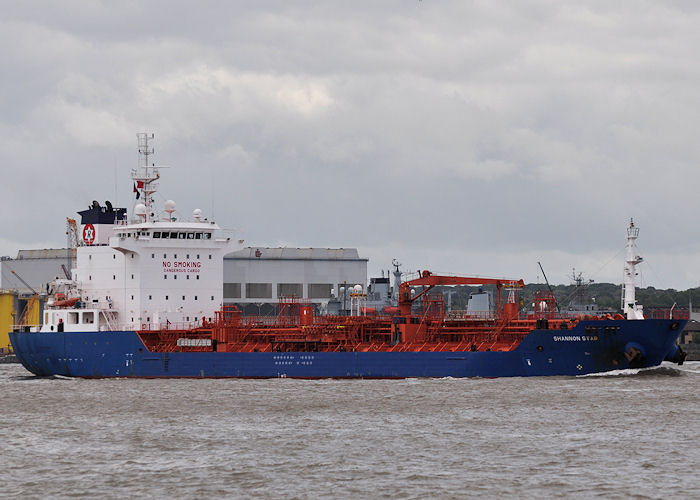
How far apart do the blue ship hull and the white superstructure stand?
4.34 ft

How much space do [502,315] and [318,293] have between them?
5773 centimetres

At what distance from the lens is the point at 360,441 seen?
29734 mm

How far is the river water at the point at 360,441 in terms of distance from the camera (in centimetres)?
2433

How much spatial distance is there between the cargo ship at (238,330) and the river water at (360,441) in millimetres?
1898

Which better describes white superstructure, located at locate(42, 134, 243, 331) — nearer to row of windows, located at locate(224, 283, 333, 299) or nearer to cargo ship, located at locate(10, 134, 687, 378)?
cargo ship, located at locate(10, 134, 687, 378)

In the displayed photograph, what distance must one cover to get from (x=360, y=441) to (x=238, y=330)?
20850 mm

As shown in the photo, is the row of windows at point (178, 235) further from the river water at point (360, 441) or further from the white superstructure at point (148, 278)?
the river water at point (360, 441)

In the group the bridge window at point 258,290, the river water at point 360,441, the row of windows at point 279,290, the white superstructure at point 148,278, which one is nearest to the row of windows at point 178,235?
the white superstructure at point 148,278

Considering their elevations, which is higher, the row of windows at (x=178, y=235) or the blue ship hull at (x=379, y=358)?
the row of windows at (x=178, y=235)

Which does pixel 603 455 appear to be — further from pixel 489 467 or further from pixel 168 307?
pixel 168 307

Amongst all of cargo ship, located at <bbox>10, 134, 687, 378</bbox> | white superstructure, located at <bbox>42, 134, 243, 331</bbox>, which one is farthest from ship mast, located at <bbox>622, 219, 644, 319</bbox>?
white superstructure, located at <bbox>42, 134, 243, 331</bbox>

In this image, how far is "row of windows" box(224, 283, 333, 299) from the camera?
103938mm

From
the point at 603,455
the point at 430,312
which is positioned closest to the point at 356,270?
the point at 430,312

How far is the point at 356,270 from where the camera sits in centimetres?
10719
